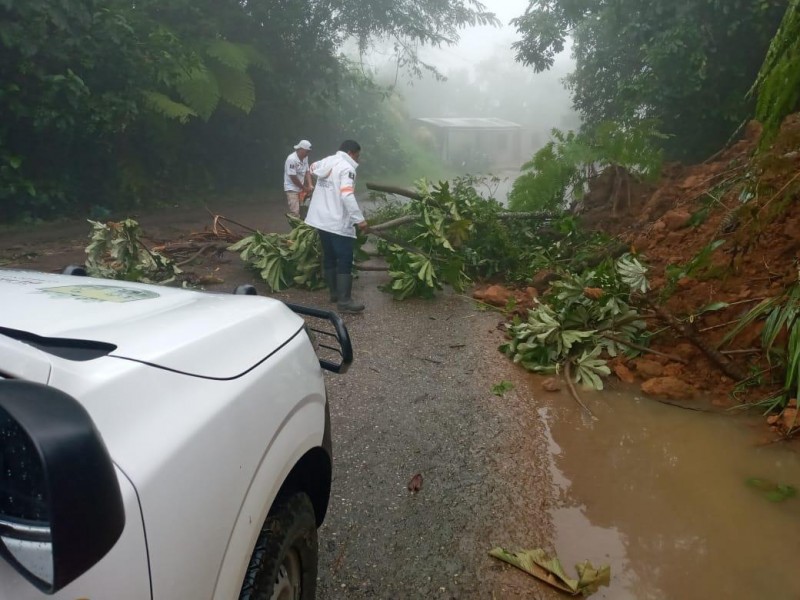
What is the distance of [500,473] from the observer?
346cm

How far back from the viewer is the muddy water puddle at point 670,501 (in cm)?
275

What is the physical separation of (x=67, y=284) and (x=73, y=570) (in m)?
1.32

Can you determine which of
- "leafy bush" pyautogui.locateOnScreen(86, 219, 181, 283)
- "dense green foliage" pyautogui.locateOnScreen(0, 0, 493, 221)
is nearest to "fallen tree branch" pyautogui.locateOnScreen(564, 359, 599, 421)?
"leafy bush" pyautogui.locateOnScreen(86, 219, 181, 283)

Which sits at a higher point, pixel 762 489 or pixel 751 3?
pixel 751 3

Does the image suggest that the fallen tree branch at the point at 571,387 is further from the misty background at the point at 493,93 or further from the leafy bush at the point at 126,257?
the misty background at the point at 493,93

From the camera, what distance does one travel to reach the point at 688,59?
935 cm

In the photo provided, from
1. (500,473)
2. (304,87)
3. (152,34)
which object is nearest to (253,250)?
(500,473)

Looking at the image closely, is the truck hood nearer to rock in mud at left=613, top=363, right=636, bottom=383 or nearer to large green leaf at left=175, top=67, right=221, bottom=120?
rock in mud at left=613, top=363, right=636, bottom=383

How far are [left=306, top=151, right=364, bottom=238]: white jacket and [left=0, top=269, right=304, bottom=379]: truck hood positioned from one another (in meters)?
4.05

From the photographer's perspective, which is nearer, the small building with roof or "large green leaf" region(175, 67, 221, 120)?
"large green leaf" region(175, 67, 221, 120)

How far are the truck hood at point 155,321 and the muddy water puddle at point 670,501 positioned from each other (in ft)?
6.35

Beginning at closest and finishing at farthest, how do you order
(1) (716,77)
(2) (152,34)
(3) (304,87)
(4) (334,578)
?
(4) (334,578)
(1) (716,77)
(2) (152,34)
(3) (304,87)

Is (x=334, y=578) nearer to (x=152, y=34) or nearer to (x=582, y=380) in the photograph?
(x=582, y=380)

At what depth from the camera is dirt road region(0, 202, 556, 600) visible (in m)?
2.65
